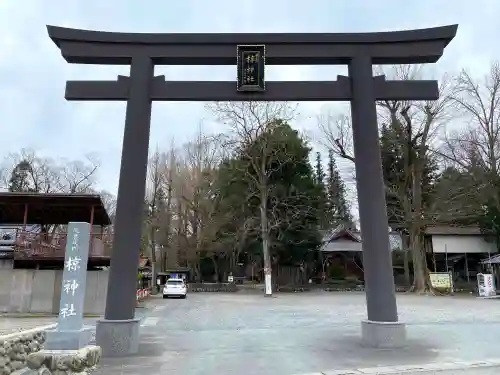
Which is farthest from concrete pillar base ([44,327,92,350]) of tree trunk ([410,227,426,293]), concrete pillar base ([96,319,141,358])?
tree trunk ([410,227,426,293])

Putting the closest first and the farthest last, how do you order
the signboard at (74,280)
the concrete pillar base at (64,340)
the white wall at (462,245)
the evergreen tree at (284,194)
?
the concrete pillar base at (64,340) → the signboard at (74,280) → the evergreen tree at (284,194) → the white wall at (462,245)

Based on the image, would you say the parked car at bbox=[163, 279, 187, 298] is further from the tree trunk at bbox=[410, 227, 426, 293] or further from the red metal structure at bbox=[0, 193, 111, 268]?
the tree trunk at bbox=[410, 227, 426, 293]

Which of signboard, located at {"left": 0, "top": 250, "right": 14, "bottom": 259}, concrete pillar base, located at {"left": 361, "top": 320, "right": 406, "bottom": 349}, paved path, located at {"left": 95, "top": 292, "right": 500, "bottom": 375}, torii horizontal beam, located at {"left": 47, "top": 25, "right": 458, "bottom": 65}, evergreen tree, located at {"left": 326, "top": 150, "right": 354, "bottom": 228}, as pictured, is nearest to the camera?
paved path, located at {"left": 95, "top": 292, "right": 500, "bottom": 375}

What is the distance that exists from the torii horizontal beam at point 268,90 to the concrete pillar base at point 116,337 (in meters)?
5.04

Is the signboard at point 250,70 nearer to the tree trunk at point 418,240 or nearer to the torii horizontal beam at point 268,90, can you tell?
the torii horizontal beam at point 268,90

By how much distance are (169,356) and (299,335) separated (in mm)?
4165

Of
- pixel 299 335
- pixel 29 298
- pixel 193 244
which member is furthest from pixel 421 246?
pixel 29 298

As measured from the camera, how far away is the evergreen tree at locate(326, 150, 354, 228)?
144 feet

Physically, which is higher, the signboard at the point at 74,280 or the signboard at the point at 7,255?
the signboard at the point at 7,255

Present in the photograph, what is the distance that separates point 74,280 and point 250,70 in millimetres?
5919

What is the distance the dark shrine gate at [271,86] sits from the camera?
9586 millimetres

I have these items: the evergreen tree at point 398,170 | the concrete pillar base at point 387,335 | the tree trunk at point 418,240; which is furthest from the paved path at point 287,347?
the evergreen tree at point 398,170

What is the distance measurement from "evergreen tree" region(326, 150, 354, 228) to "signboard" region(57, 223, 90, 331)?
2775cm

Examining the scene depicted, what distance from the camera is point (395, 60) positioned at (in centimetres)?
1052
